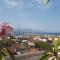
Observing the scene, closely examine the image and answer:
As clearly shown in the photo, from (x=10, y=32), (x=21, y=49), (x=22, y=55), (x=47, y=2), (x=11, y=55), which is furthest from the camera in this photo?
(x=21, y=49)

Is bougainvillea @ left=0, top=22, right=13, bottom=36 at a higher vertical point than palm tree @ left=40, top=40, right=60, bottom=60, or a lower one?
higher

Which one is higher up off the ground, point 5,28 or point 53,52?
point 5,28

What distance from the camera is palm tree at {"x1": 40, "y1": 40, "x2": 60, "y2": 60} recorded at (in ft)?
27.3

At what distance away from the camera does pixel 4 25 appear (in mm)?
7844

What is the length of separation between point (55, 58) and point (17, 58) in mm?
1229

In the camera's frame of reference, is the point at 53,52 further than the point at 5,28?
Yes

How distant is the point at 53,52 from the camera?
8391mm

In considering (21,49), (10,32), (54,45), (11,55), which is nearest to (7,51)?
(11,55)

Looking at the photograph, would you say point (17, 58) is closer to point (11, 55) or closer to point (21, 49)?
point (11, 55)

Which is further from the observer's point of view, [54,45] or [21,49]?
[21,49]

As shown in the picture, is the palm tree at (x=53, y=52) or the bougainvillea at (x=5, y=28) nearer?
the bougainvillea at (x=5, y=28)

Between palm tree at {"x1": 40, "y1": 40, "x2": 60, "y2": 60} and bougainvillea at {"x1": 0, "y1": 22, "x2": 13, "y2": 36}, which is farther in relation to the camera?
palm tree at {"x1": 40, "y1": 40, "x2": 60, "y2": 60}

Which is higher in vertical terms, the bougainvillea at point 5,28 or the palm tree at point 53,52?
the bougainvillea at point 5,28

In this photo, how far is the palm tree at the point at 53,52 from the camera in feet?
27.3
